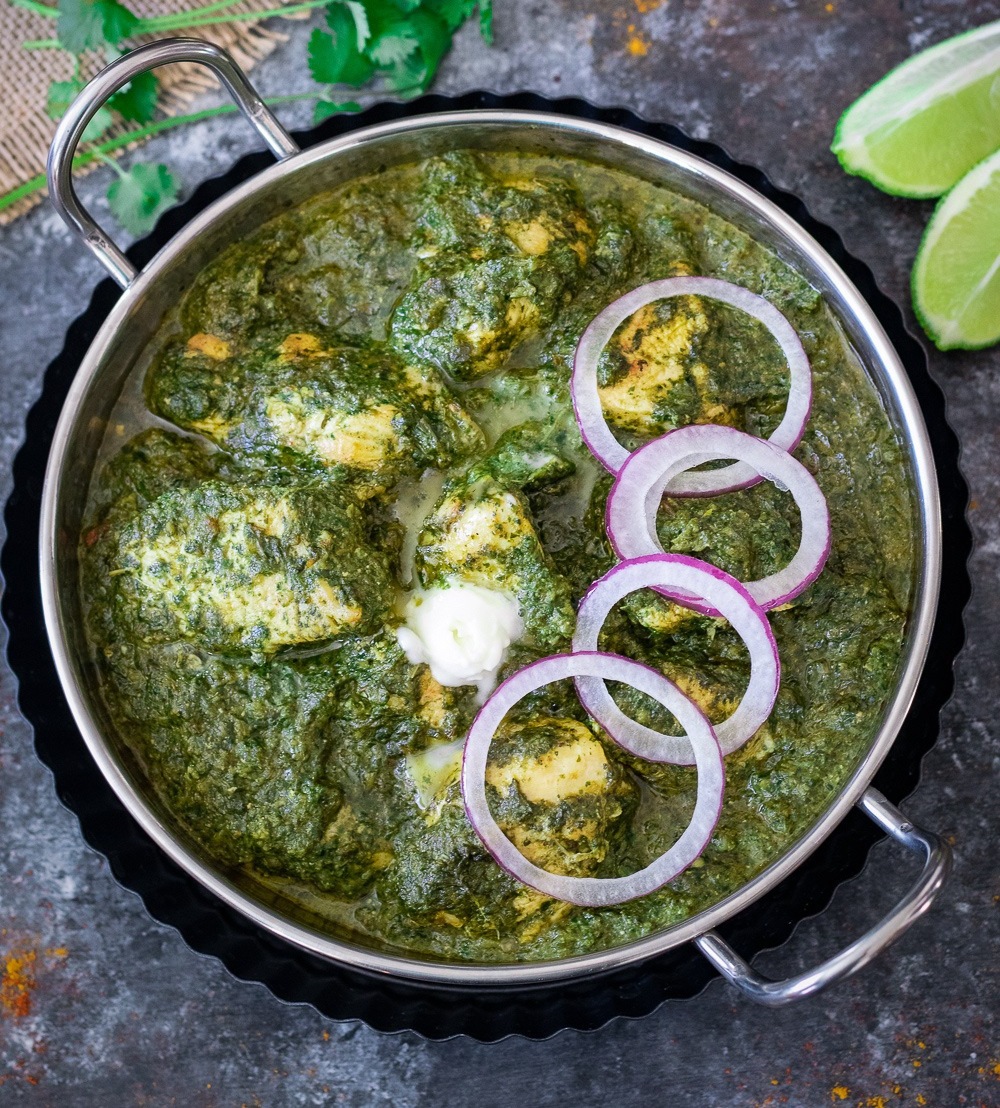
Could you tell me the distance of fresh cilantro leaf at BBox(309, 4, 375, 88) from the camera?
322 centimetres

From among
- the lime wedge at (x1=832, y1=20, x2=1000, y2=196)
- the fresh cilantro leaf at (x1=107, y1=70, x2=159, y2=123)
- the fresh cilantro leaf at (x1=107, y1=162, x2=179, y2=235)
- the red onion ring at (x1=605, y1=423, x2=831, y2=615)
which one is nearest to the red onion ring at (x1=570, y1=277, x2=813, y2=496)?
the red onion ring at (x1=605, y1=423, x2=831, y2=615)

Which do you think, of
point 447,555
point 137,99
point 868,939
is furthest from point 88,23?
point 868,939

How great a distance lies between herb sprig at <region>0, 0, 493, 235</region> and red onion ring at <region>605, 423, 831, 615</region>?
1.57 metres

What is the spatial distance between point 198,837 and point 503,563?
3.80 feet

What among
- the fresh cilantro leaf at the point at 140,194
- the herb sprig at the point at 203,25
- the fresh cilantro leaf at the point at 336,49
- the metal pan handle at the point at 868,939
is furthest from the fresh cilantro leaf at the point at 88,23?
the metal pan handle at the point at 868,939

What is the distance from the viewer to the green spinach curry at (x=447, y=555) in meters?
2.70

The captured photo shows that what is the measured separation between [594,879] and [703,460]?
1.13m

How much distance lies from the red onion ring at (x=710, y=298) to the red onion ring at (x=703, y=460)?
2.0 inches

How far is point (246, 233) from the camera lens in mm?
3037

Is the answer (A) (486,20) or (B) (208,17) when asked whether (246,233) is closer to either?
A: (B) (208,17)

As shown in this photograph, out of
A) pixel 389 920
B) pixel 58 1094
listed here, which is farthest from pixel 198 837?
pixel 58 1094

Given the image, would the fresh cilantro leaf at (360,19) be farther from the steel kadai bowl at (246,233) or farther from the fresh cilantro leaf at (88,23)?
the fresh cilantro leaf at (88,23)

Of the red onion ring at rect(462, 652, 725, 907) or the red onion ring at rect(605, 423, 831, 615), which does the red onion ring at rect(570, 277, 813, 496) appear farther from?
the red onion ring at rect(462, 652, 725, 907)

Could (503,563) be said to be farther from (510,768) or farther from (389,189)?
(389,189)
